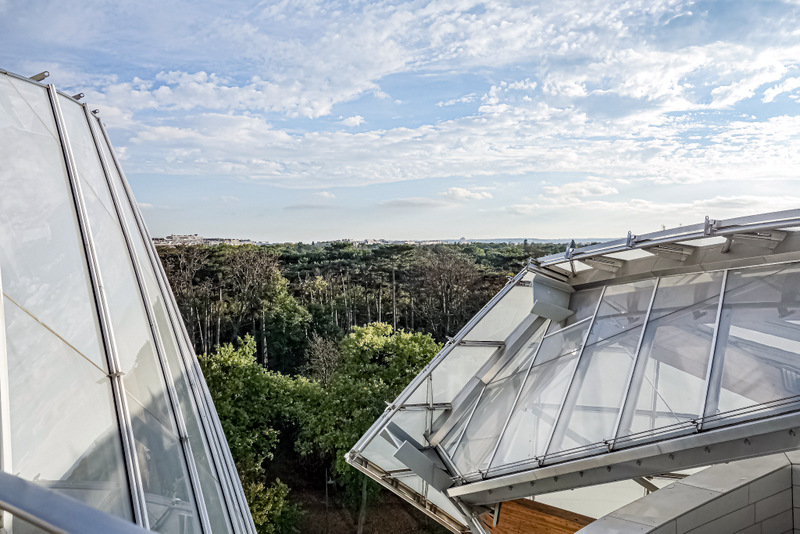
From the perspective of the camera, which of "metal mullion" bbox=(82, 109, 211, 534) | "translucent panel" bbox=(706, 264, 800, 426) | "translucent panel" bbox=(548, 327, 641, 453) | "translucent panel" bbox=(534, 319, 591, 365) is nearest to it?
"metal mullion" bbox=(82, 109, 211, 534)

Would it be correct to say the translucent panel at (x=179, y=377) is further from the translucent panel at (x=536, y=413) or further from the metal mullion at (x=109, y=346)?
the translucent panel at (x=536, y=413)

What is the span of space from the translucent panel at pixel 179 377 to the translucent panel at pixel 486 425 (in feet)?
21.2

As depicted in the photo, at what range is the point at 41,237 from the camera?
15.1 ft

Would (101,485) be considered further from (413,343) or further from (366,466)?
(413,343)

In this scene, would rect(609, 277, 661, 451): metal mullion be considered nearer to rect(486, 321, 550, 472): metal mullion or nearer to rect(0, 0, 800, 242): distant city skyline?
rect(0, 0, 800, 242): distant city skyline

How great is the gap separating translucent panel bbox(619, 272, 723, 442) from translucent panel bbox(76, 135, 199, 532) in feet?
22.5

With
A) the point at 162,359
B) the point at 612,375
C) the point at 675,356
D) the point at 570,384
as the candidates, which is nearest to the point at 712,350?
the point at 675,356

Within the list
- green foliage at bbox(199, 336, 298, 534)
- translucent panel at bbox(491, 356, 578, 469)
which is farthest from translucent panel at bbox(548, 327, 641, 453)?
green foliage at bbox(199, 336, 298, 534)

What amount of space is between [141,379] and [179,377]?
5.92 ft

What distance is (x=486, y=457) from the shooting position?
450 inches

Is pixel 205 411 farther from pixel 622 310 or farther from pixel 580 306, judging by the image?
pixel 580 306

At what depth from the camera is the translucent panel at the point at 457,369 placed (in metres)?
13.4

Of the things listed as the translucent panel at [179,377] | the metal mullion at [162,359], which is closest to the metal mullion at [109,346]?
the metal mullion at [162,359]

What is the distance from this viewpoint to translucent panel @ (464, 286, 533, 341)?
1301 cm
